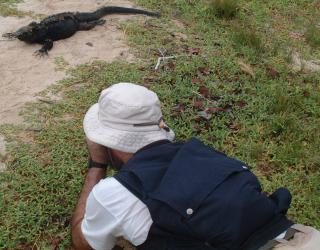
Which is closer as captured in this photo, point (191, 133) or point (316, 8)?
point (191, 133)

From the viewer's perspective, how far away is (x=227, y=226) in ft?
6.69

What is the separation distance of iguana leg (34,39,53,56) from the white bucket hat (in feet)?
11.1

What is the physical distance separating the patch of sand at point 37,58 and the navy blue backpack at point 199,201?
97.1 inches

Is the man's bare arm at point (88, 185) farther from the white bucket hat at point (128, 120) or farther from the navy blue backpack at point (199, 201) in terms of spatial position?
the navy blue backpack at point (199, 201)

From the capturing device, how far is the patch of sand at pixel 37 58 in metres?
4.67

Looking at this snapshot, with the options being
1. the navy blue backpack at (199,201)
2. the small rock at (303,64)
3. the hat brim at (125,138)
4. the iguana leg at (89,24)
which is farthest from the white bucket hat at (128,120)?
the iguana leg at (89,24)

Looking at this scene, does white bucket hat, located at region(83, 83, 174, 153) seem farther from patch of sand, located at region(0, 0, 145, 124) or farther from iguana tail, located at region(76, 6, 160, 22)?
iguana tail, located at region(76, 6, 160, 22)

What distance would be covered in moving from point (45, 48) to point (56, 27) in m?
0.39

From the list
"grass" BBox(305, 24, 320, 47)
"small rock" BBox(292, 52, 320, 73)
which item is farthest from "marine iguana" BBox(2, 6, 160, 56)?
"grass" BBox(305, 24, 320, 47)

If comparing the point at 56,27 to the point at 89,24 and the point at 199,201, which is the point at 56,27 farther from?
the point at 199,201

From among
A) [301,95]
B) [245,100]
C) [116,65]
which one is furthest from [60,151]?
[301,95]

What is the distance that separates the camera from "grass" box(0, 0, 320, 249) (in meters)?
3.48

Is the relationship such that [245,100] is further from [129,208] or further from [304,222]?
[129,208]

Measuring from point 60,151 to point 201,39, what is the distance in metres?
2.77
